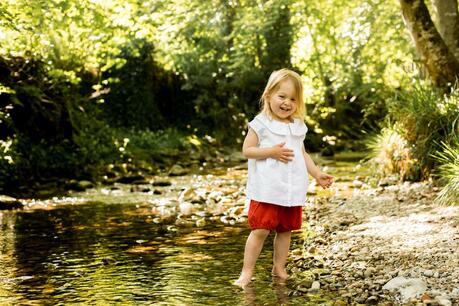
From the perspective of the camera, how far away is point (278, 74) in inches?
186

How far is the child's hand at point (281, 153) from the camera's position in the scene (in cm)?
456

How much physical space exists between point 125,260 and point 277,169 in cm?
177

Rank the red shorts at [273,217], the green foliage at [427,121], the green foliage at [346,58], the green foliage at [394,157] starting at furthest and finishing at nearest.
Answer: the green foliage at [346,58] < the green foliage at [394,157] < the green foliage at [427,121] < the red shorts at [273,217]

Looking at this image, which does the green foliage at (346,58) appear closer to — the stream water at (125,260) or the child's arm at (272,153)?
the stream water at (125,260)

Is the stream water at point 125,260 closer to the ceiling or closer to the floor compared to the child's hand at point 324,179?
closer to the floor

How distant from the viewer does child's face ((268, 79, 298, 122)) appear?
4.68m

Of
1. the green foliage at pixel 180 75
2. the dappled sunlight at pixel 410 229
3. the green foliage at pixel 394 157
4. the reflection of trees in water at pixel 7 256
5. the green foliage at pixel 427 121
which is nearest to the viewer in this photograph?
the reflection of trees in water at pixel 7 256

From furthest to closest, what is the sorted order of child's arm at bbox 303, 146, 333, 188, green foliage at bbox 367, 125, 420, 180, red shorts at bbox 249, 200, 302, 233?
green foliage at bbox 367, 125, 420, 180 → child's arm at bbox 303, 146, 333, 188 → red shorts at bbox 249, 200, 302, 233

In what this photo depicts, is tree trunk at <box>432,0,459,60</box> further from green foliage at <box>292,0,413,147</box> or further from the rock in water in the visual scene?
the rock in water

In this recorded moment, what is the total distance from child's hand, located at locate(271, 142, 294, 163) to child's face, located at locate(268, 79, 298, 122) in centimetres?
28

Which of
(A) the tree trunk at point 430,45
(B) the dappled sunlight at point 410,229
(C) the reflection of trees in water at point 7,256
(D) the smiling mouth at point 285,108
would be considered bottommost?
(C) the reflection of trees in water at point 7,256

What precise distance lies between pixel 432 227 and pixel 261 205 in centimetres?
214

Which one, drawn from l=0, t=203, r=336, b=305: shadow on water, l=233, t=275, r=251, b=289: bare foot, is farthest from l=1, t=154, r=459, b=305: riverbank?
l=0, t=203, r=336, b=305: shadow on water

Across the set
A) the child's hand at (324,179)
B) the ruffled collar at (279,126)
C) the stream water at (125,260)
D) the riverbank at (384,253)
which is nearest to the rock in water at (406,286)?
the riverbank at (384,253)
